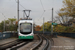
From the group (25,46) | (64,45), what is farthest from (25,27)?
(64,45)

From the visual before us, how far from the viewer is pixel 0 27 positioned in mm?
98312

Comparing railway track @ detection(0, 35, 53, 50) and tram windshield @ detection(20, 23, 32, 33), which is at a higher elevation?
tram windshield @ detection(20, 23, 32, 33)

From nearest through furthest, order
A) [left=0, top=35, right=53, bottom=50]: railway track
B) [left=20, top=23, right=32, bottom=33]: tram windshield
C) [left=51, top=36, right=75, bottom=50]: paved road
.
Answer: [left=0, top=35, right=53, bottom=50]: railway track < [left=51, top=36, right=75, bottom=50]: paved road < [left=20, top=23, right=32, bottom=33]: tram windshield

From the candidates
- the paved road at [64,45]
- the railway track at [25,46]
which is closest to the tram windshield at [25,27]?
the railway track at [25,46]

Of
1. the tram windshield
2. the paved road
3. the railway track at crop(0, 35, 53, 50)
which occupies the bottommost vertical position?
the paved road

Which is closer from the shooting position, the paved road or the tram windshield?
the paved road

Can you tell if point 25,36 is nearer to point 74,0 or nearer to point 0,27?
point 74,0

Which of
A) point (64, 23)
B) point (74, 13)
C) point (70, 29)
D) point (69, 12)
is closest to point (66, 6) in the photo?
point (69, 12)

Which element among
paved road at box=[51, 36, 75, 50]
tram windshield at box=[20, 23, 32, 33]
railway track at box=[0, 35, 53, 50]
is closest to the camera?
A: railway track at box=[0, 35, 53, 50]

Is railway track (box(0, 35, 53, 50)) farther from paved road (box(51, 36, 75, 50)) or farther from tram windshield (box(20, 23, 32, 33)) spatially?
tram windshield (box(20, 23, 32, 33))

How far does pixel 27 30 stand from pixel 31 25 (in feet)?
Result: 3.18

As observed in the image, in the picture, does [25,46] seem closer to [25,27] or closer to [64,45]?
[64,45]

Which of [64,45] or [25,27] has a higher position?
[25,27]

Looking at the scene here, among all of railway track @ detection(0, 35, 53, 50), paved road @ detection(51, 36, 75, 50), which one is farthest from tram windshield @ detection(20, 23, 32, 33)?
paved road @ detection(51, 36, 75, 50)
